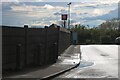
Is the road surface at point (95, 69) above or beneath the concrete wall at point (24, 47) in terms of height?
beneath

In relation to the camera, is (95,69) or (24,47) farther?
(95,69)

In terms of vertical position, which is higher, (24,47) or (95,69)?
(24,47)

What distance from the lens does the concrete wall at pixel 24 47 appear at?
16609 millimetres

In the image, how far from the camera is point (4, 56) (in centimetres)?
Result: 1623

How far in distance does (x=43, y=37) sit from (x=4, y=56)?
6776 mm

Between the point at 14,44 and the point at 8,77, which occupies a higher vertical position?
the point at 14,44

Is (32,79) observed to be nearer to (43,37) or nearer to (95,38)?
(43,37)

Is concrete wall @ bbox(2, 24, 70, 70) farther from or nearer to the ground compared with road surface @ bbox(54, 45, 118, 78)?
farther from the ground

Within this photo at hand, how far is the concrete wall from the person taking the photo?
16609 mm

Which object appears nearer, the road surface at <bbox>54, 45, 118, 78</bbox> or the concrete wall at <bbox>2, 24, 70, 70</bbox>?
the concrete wall at <bbox>2, 24, 70, 70</bbox>

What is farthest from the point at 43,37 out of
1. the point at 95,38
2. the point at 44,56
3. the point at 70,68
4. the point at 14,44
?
the point at 95,38

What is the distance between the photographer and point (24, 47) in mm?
18891

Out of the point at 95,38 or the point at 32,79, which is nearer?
the point at 32,79

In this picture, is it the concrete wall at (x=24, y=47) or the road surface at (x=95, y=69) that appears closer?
the concrete wall at (x=24, y=47)
